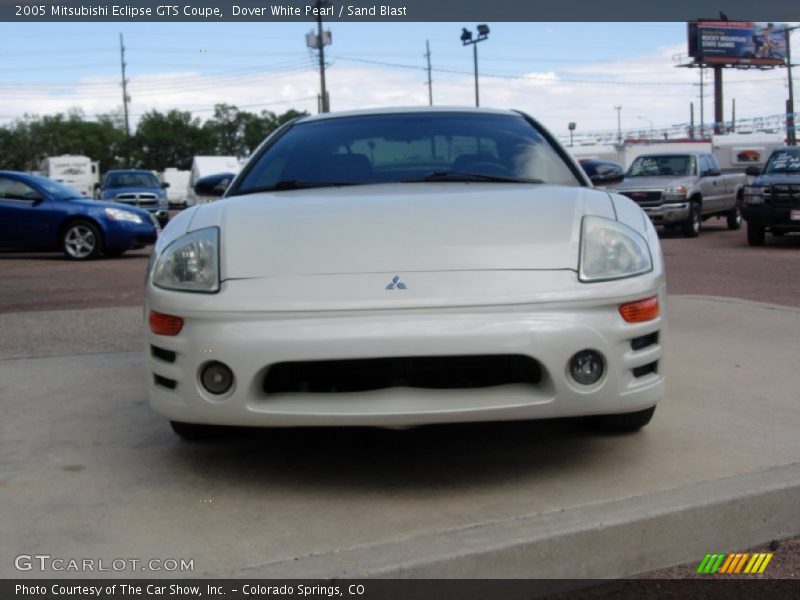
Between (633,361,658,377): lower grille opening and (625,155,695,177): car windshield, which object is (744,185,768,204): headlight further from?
(633,361,658,377): lower grille opening

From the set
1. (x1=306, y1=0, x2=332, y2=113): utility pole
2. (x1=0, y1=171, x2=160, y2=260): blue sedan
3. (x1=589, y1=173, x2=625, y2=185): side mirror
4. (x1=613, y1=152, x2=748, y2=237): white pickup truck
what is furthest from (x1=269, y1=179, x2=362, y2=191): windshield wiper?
(x1=306, y1=0, x2=332, y2=113): utility pole

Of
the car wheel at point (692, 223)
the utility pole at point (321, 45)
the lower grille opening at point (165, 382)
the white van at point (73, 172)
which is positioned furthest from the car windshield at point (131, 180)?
the white van at point (73, 172)

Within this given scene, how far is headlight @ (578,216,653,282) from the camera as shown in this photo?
3451 millimetres

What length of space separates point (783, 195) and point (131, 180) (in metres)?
17.6

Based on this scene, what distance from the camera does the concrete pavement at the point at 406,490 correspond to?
294cm

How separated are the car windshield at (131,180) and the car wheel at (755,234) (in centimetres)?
1601

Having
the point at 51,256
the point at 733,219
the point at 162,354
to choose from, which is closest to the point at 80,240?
the point at 51,256

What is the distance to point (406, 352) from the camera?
3193 millimetres

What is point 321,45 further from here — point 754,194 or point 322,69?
point 754,194

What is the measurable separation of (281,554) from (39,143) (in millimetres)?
99596

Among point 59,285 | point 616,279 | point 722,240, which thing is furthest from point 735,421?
point 722,240

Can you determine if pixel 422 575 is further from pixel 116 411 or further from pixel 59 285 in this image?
pixel 59 285

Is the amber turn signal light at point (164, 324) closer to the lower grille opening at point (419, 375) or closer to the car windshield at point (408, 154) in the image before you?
the lower grille opening at point (419, 375)

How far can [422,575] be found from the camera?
277cm
